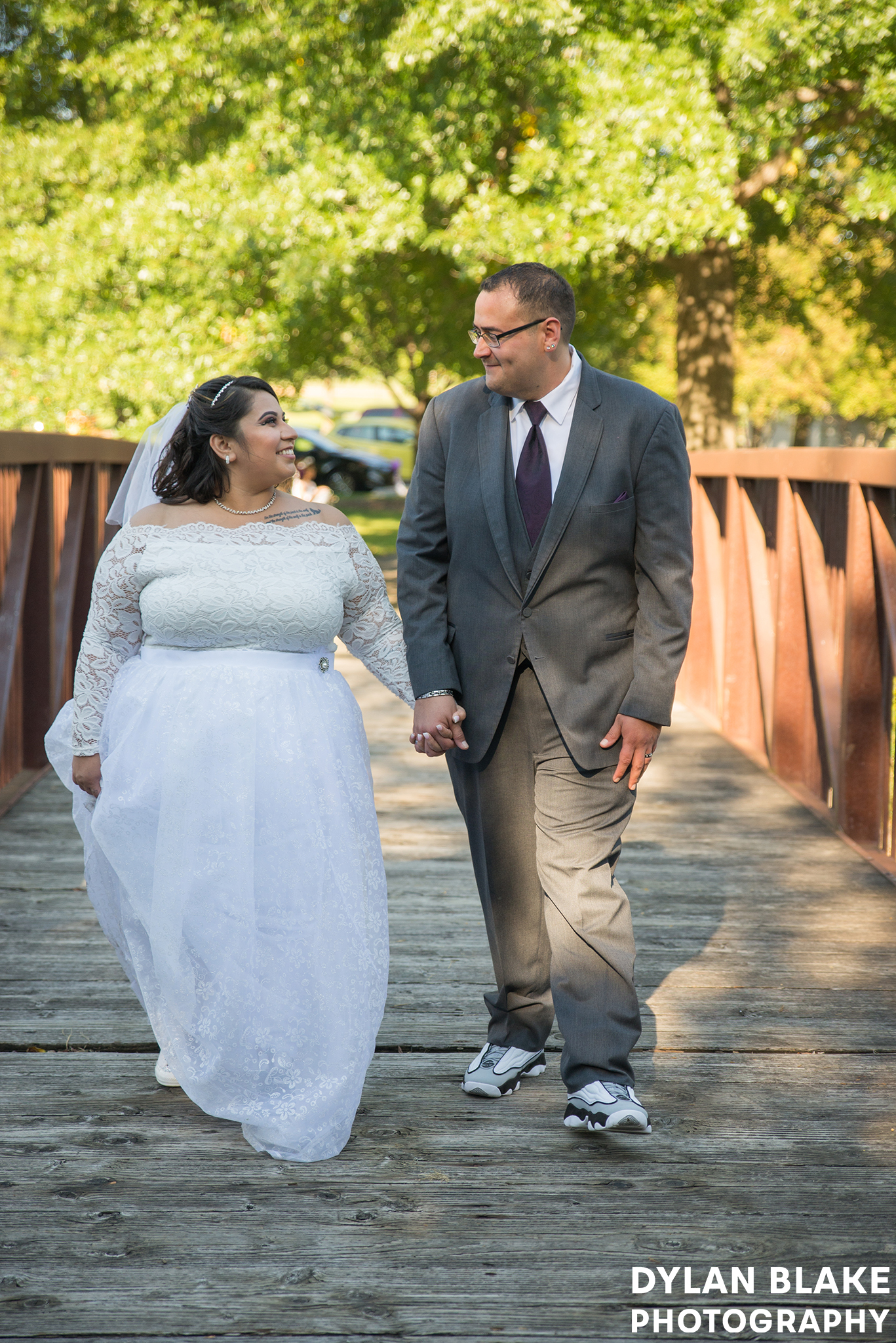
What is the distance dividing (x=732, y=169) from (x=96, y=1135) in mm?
9114

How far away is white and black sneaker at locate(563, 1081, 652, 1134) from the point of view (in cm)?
290

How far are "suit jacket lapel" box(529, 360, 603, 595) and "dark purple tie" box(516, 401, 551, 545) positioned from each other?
39 millimetres

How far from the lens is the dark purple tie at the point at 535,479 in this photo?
9.80 ft

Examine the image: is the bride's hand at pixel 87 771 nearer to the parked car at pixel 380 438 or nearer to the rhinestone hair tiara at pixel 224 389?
the rhinestone hair tiara at pixel 224 389

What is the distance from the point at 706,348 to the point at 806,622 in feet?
24.0

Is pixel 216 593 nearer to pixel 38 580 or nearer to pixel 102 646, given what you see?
pixel 102 646

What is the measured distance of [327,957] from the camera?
2.98 metres

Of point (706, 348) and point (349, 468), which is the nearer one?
point (706, 348)

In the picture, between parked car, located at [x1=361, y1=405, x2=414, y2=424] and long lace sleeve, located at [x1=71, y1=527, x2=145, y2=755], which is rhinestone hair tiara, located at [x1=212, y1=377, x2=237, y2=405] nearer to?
long lace sleeve, located at [x1=71, y1=527, x2=145, y2=755]

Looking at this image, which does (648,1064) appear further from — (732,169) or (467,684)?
(732,169)

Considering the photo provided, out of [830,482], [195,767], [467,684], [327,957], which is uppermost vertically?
[830,482]

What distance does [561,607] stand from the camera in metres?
2.98

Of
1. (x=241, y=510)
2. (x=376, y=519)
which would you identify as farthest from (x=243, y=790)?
(x=376, y=519)

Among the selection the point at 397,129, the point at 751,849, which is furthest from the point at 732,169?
the point at 751,849
